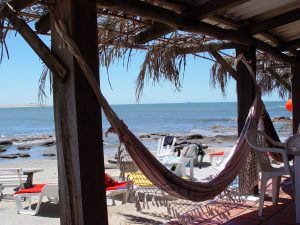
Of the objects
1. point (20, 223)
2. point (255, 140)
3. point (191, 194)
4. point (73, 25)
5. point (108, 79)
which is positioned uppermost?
point (73, 25)

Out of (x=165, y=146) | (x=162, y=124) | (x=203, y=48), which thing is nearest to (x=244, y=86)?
(x=203, y=48)

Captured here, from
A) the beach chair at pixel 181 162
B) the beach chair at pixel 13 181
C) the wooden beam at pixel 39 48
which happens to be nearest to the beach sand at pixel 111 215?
the beach chair at pixel 13 181

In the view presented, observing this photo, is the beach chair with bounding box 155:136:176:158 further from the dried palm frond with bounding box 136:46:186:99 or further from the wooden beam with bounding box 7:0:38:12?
the wooden beam with bounding box 7:0:38:12

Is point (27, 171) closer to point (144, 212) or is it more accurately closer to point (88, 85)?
point (144, 212)

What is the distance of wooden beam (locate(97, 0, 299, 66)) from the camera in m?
2.00

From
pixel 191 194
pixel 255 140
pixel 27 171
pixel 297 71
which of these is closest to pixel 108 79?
pixel 191 194

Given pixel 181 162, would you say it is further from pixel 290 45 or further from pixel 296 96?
pixel 290 45

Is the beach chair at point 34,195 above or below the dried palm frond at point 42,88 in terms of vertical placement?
below

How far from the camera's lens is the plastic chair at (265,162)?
2.63 m

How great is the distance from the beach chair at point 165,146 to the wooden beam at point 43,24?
191 inches

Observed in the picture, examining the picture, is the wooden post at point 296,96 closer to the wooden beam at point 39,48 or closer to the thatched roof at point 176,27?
the thatched roof at point 176,27

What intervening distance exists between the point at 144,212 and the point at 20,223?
55.3 inches

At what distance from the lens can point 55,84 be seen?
174 cm

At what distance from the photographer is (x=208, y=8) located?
7.95 ft
